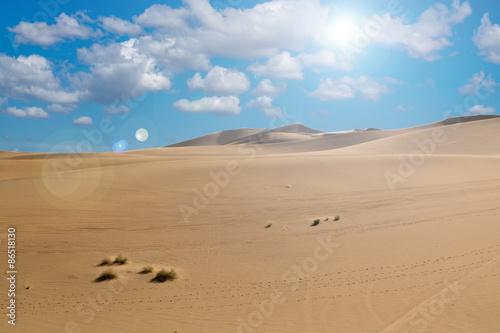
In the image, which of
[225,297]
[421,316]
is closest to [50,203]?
[225,297]

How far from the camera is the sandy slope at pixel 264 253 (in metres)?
6.29

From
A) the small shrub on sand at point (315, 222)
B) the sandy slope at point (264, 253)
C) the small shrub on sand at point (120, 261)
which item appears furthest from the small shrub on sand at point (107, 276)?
the small shrub on sand at point (315, 222)

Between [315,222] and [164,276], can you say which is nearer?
[164,276]

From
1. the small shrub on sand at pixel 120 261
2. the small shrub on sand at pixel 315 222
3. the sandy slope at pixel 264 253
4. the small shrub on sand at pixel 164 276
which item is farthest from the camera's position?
the small shrub on sand at pixel 315 222

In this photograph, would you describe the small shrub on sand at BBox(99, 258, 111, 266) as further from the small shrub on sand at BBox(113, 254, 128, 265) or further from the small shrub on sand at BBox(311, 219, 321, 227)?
the small shrub on sand at BBox(311, 219, 321, 227)

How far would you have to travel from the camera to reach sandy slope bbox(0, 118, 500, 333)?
20.6ft

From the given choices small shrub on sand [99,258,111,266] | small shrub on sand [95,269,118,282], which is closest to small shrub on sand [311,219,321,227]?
small shrub on sand [99,258,111,266]

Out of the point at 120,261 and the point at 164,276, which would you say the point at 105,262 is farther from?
the point at 164,276

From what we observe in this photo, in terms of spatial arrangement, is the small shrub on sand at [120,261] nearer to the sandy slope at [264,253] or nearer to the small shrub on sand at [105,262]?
the small shrub on sand at [105,262]

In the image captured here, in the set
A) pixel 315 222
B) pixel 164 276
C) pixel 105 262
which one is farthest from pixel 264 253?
pixel 105 262

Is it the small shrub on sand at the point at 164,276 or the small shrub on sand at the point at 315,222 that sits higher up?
the small shrub on sand at the point at 315,222

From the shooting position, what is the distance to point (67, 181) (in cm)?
2148

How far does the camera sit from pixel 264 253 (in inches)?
384

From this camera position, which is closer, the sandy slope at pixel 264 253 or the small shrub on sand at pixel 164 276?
the sandy slope at pixel 264 253
